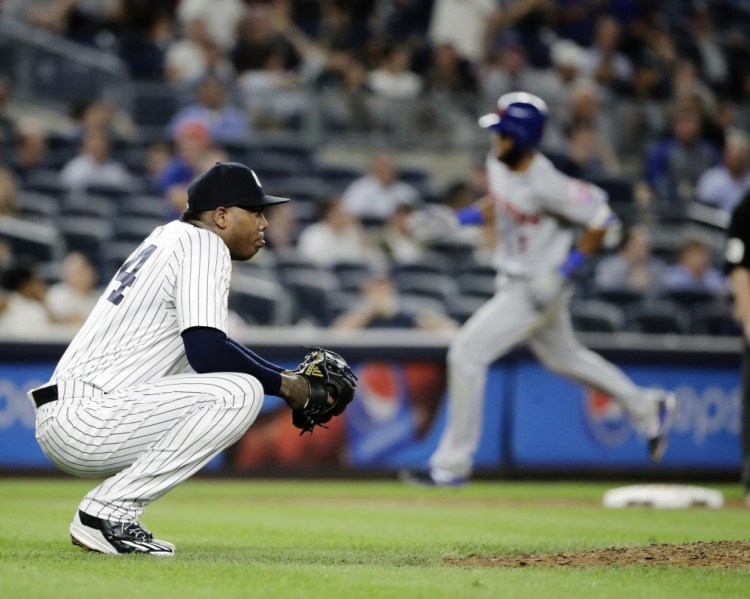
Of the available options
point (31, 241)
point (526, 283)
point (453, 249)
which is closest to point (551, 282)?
point (526, 283)

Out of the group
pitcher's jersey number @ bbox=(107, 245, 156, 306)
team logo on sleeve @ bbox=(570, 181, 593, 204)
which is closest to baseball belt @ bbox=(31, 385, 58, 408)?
pitcher's jersey number @ bbox=(107, 245, 156, 306)

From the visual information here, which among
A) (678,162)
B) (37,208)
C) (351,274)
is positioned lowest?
(351,274)

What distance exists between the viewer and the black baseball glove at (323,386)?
4832 mm

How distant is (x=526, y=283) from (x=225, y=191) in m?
4.41

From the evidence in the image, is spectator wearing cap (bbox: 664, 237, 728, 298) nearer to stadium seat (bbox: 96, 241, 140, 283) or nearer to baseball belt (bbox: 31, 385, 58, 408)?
stadium seat (bbox: 96, 241, 140, 283)

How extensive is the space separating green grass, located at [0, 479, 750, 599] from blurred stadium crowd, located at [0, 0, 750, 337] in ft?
8.29

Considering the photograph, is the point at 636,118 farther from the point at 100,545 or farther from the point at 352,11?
the point at 100,545

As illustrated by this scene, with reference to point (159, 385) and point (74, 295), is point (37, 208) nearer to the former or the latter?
point (74, 295)

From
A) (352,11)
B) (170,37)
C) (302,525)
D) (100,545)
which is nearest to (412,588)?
(100,545)

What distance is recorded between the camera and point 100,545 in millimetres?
4777

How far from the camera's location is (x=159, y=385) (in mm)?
4793

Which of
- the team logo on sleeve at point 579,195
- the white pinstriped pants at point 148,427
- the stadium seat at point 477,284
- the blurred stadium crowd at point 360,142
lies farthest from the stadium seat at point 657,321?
the white pinstriped pants at point 148,427

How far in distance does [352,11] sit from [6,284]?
7148 mm

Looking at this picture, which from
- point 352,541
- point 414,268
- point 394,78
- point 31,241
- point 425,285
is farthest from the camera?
point 394,78
